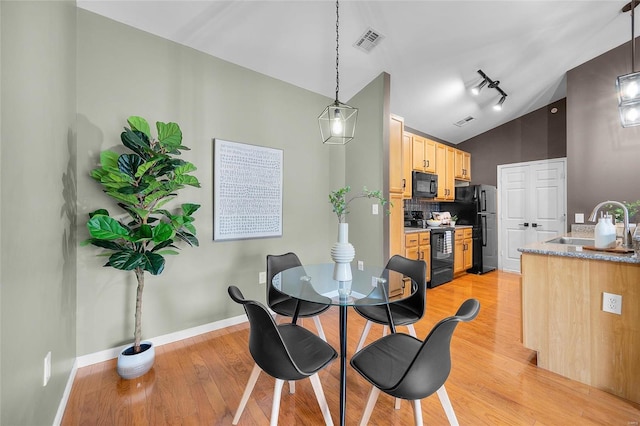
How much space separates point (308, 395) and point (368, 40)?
10.1ft

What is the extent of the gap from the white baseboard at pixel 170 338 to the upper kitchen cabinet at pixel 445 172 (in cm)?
373

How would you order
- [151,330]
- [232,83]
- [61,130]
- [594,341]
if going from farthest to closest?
[232,83], [151,330], [594,341], [61,130]

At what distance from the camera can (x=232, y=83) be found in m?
2.66

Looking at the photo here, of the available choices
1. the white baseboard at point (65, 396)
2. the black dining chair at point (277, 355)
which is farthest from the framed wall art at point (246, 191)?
the black dining chair at point (277, 355)

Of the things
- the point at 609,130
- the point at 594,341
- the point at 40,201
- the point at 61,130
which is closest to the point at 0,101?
the point at 40,201

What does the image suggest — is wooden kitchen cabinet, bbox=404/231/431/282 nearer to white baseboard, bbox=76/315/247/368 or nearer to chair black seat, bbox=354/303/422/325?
chair black seat, bbox=354/303/422/325

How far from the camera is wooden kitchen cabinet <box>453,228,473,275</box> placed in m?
4.34

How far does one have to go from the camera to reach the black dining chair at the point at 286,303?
1.91 meters

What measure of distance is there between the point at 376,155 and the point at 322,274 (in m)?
1.83

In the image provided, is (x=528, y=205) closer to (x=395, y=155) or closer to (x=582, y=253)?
(x=395, y=155)

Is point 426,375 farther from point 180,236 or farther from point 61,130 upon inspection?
point 61,130

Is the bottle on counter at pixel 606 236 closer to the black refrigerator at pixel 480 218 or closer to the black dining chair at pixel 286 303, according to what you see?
the black dining chair at pixel 286 303

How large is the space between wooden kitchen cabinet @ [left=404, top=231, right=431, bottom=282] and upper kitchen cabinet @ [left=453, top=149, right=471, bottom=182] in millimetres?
1770

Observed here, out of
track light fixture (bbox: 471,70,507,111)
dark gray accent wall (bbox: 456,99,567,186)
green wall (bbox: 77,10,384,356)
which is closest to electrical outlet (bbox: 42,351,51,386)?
green wall (bbox: 77,10,384,356)
